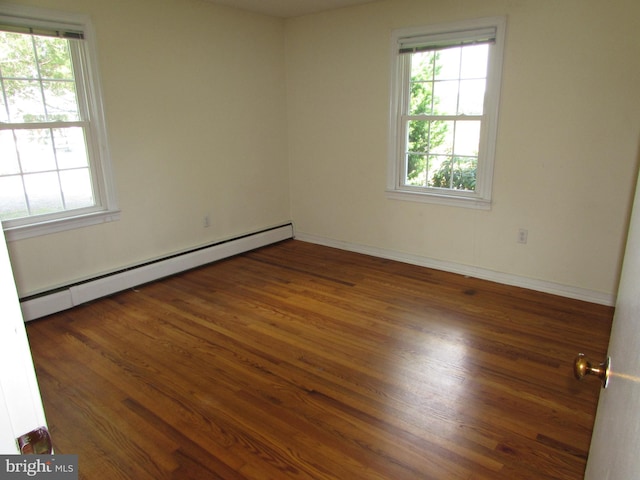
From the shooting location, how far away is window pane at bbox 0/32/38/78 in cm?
296

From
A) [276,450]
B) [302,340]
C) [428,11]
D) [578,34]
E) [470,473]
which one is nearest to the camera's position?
[470,473]

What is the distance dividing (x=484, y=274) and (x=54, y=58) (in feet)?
12.6

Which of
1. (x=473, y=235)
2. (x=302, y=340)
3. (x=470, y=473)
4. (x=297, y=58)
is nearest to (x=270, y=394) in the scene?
(x=302, y=340)

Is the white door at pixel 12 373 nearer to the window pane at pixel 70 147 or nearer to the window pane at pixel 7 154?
the window pane at pixel 7 154

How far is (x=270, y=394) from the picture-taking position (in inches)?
94.3

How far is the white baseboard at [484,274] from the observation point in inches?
138

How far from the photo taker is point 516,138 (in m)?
3.58

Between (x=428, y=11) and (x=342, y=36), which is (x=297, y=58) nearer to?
(x=342, y=36)

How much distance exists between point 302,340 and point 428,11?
2.94 m

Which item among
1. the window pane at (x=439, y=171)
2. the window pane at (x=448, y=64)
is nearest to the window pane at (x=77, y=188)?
the window pane at (x=439, y=171)

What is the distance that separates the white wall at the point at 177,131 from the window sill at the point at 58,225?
48 mm
